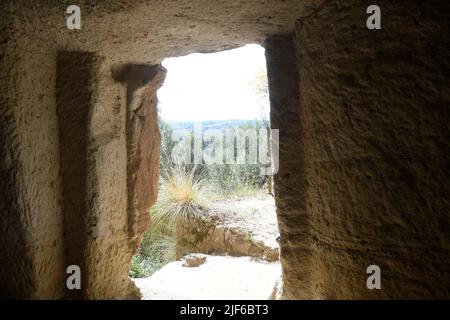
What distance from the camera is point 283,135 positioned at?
164cm

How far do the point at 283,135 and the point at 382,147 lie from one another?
567 mm

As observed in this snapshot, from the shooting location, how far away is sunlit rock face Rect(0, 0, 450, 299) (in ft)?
3.45

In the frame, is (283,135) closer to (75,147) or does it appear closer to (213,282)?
(75,147)

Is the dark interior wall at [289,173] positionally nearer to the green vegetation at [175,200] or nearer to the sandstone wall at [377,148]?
the sandstone wall at [377,148]

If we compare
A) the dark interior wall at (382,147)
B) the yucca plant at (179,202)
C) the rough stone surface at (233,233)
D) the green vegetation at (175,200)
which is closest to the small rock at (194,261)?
the rough stone surface at (233,233)

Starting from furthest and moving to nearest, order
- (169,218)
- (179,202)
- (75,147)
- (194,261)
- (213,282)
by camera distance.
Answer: (179,202)
(169,218)
(194,261)
(213,282)
(75,147)

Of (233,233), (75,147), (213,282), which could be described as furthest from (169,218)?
(75,147)

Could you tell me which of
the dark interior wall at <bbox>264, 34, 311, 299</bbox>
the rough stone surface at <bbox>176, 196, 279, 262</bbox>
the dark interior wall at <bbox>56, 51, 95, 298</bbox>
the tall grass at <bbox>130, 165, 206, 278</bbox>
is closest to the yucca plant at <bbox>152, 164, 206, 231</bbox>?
the tall grass at <bbox>130, 165, 206, 278</bbox>

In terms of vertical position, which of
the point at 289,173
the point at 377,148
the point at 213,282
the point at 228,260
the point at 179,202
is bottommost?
the point at 228,260

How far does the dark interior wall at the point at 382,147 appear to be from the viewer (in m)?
1.01

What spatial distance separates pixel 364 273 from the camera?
46.1 inches

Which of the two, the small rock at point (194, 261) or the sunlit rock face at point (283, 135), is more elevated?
the sunlit rock face at point (283, 135)
